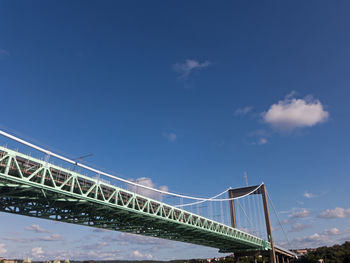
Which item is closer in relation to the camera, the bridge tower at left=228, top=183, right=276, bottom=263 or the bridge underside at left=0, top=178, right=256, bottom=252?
the bridge underside at left=0, top=178, right=256, bottom=252

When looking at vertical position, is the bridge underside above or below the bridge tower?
below

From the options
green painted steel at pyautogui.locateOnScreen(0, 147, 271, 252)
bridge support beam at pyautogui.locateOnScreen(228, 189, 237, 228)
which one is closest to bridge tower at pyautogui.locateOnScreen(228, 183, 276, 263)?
bridge support beam at pyautogui.locateOnScreen(228, 189, 237, 228)

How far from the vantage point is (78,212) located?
36.7m

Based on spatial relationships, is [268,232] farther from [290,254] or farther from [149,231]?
[149,231]

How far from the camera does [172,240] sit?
59094 mm

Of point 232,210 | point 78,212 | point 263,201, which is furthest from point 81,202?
point 263,201

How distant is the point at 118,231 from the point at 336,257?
66482mm

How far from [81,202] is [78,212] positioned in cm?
595

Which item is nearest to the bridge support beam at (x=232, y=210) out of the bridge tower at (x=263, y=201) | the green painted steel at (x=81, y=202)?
the bridge tower at (x=263, y=201)

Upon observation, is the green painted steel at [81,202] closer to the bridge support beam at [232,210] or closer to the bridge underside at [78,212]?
the bridge underside at [78,212]

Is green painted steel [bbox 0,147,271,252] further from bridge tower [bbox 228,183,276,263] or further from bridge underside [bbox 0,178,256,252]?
bridge tower [bbox 228,183,276,263]

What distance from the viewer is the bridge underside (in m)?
28.9

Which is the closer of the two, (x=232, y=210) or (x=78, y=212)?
(x=78, y=212)

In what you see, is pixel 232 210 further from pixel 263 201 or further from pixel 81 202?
pixel 81 202
